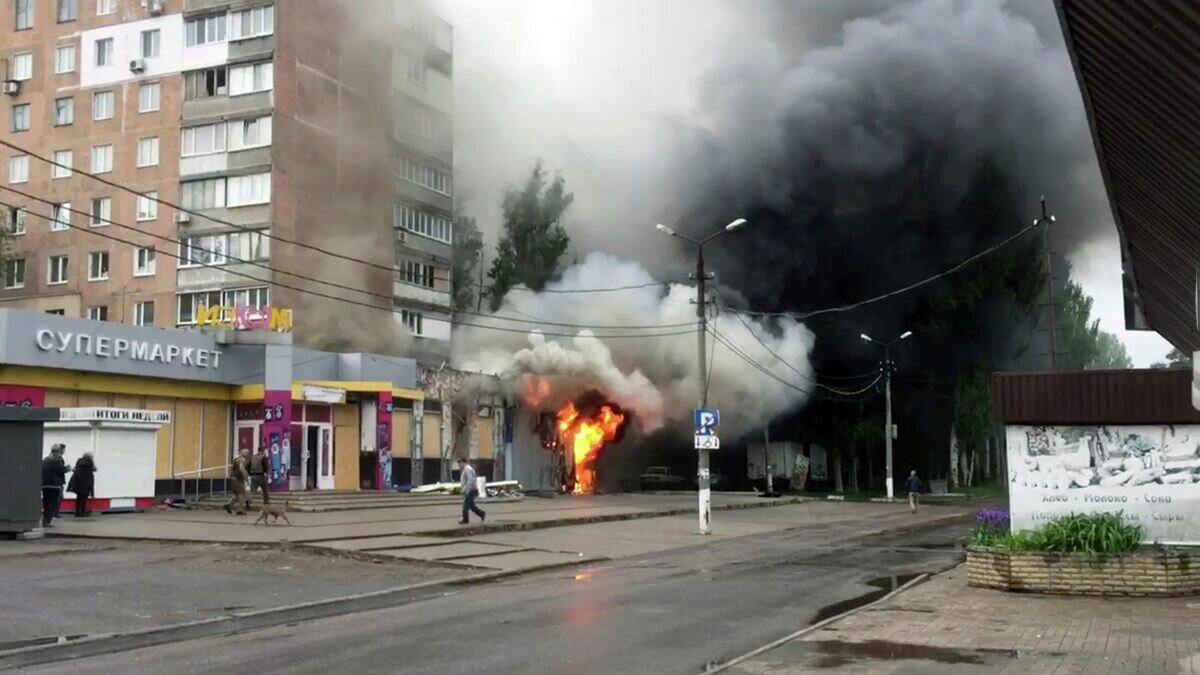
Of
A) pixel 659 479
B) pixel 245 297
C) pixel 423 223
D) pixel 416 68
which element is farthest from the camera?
pixel 423 223

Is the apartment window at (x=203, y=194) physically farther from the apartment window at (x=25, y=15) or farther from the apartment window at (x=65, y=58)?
the apartment window at (x=25, y=15)

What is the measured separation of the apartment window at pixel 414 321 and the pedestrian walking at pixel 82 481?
87.7 feet

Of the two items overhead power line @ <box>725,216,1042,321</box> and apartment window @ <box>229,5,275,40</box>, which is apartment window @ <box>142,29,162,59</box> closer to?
apartment window @ <box>229,5,275,40</box>

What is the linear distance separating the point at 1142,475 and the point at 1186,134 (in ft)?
22.6

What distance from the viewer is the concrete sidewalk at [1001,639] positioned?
26.8ft

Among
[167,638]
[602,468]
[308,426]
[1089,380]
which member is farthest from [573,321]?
[167,638]

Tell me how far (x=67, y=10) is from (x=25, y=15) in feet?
8.25

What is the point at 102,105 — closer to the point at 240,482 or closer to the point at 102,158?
the point at 102,158

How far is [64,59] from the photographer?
164 feet

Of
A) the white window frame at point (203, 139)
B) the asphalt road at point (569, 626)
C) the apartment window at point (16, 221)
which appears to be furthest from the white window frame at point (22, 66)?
the asphalt road at point (569, 626)

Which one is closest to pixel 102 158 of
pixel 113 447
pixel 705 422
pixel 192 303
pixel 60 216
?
pixel 60 216

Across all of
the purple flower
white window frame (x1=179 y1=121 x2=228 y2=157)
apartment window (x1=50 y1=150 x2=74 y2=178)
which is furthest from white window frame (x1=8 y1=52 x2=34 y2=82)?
the purple flower

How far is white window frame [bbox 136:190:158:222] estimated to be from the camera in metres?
47.6

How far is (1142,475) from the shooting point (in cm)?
1430
